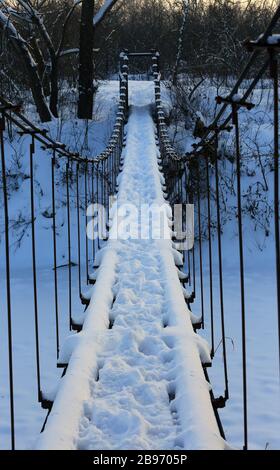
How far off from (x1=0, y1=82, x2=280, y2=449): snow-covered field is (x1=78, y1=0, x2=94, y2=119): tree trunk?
211 cm

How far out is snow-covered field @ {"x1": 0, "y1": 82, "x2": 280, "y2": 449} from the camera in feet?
6.06

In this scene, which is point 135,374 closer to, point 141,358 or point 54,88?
point 141,358

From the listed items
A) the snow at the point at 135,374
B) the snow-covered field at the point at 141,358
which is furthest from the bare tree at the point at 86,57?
the snow at the point at 135,374

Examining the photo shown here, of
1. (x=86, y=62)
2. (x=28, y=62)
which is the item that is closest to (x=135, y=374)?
(x=28, y=62)

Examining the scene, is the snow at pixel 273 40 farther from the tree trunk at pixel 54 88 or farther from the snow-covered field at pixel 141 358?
the tree trunk at pixel 54 88

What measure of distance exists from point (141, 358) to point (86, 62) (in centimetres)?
809

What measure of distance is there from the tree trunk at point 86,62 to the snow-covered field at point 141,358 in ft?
6.91

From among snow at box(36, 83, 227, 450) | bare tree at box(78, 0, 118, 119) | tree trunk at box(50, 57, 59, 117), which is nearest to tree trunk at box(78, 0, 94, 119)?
bare tree at box(78, 0, 118, 119)

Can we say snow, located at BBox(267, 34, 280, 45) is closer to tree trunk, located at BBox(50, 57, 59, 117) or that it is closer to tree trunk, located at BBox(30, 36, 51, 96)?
tree trunk, located at BBox(50, 57, 59, 117)

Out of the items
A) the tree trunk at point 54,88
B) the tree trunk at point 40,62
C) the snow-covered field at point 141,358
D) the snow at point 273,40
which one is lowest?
the snow-covered field at point 141,358

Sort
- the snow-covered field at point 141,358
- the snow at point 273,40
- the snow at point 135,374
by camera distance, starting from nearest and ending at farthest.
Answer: the snow at point 273,40, the snow at point 135,374, the snow-covered field at point 141,358

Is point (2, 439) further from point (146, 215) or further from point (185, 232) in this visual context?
point (185, 232)

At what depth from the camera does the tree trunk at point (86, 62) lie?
31.6 feet
